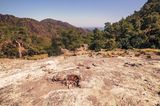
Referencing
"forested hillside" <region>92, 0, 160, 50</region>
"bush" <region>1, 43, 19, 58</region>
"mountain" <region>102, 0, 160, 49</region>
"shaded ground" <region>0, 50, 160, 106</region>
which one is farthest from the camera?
"bush" <region>1, 43, 19, 58</region>

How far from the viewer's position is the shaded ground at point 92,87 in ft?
76.5

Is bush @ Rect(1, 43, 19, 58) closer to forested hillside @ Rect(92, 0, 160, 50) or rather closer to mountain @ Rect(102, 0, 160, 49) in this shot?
forested hillside @ Rect(92, 0, 160, 50)

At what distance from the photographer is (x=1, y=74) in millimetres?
35594

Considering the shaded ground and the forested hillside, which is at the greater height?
the forested hillside

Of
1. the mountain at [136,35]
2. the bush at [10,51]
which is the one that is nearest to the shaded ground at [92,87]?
the mountain at [136,35]

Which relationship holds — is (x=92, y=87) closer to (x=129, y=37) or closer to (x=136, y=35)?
(x=136, y=35)

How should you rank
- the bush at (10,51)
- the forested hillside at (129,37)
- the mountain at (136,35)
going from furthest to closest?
the bush at (10,51) < the forested hillside at (129,37) < the mountain at (136,35)

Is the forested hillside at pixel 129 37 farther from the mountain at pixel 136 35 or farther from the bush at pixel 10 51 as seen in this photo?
the bush at pixel 10 51

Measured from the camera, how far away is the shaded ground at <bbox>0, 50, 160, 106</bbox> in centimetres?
2331

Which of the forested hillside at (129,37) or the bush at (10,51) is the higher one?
the forested hillside at (129,37)

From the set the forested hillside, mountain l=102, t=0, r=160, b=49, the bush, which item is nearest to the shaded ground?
the forested hillside

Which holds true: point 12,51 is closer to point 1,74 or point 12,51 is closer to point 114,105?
point 1,74

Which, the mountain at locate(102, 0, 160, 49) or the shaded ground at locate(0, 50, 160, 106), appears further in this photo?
the mountain at locate(102, 0, 160, 49)

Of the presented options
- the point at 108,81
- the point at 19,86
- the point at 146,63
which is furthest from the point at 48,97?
the point at 146,63
